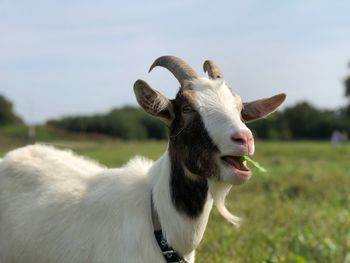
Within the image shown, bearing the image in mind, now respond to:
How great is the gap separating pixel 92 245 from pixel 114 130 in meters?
30.9

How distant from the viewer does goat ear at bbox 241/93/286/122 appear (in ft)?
13.5

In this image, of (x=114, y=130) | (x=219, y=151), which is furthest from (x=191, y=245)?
(x=114, y=130)

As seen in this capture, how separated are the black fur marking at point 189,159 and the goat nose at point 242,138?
0.16 meters

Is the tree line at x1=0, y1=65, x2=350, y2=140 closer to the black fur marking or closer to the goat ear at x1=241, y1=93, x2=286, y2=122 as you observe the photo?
the goat ear at x1=241, y1=93, x2=286, y2=122

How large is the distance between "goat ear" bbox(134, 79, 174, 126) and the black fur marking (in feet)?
0.30

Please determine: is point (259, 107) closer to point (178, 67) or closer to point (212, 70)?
point (212, 70)

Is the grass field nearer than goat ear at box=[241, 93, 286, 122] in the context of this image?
No

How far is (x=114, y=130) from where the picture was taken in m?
34.8

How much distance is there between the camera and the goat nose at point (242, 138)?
342 cm

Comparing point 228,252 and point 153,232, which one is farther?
point 228,252

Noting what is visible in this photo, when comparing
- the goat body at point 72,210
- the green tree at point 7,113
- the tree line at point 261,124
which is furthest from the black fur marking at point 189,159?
the green tree at point 7,113

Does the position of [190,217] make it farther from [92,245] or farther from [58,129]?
[58,129]

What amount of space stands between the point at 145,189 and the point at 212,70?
3.05 feet

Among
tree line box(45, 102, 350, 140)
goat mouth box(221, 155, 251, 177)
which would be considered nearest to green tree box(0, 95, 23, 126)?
tree line box(45, 102, 350, 140)
